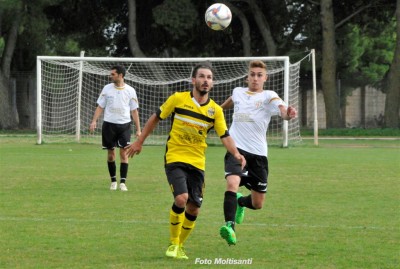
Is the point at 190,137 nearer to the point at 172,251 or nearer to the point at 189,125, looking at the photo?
the point at 189,125

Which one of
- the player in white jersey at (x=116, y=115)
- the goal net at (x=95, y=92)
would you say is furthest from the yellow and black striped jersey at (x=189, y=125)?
the goal net at (x=95, y=92)

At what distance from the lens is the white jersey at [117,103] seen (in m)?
15.1

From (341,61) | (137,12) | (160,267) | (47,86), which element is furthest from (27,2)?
(160,267)

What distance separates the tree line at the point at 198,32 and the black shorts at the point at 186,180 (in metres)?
30.7

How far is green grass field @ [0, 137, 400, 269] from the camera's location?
27.5ft

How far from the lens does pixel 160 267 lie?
7.89 metres

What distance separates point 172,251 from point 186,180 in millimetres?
748

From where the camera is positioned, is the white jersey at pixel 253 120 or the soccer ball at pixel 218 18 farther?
the soccer ball at pixel 218 18

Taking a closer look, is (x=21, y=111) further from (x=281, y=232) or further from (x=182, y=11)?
(x=281, y=232)

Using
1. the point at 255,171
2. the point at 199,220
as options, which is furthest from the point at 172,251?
the point at 199,220

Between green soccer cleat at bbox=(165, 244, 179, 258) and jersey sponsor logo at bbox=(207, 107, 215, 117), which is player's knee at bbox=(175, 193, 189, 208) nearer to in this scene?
green soccer cleat at bbox=(165, 244, 179, 258)

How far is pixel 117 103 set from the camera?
1518 centimetres

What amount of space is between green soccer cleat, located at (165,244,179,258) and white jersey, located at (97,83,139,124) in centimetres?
692

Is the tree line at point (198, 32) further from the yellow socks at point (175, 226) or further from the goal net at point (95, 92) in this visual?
the yellow socks at point (175, 226)
